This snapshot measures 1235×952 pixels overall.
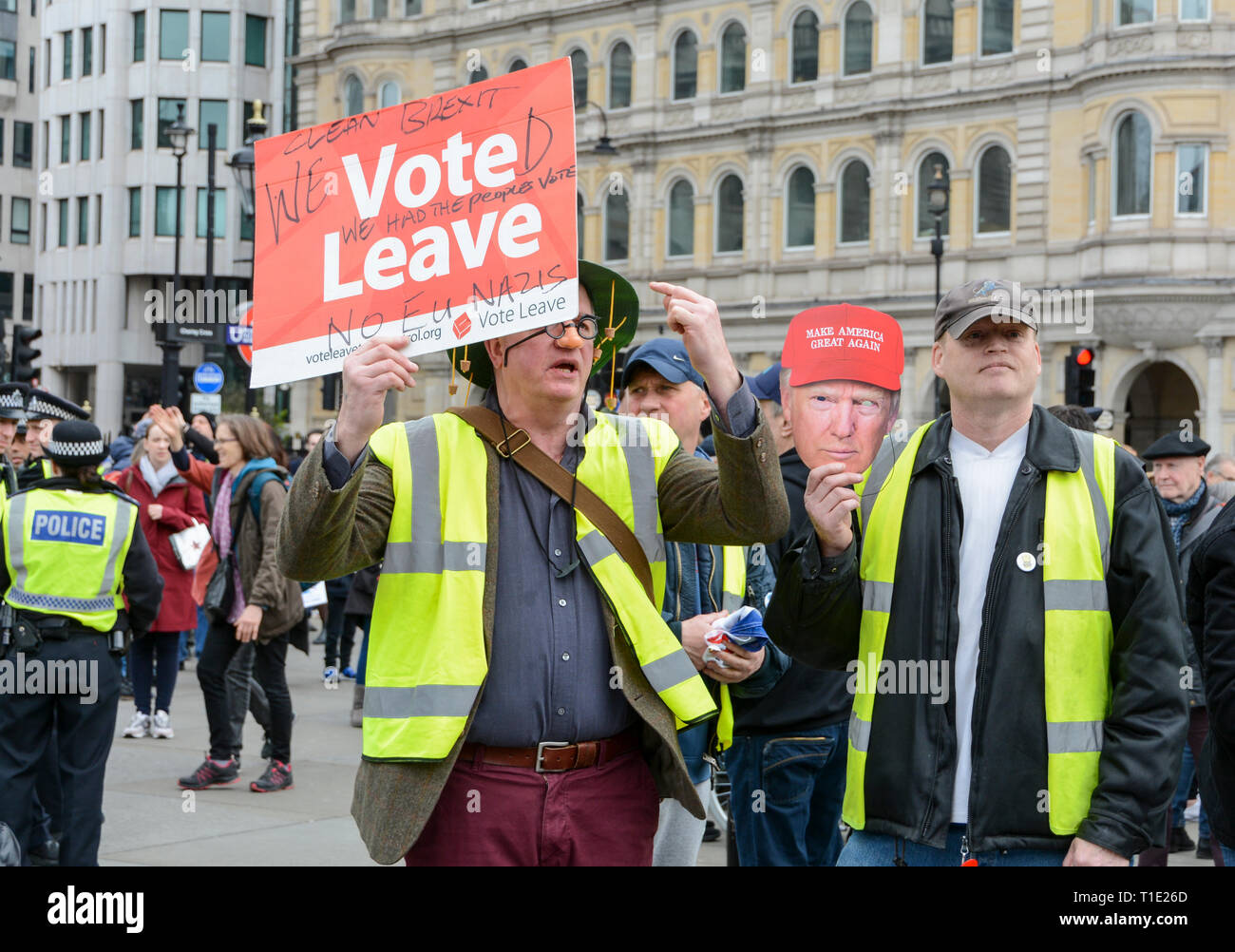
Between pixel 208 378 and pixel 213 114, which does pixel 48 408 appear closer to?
pixel 208 378

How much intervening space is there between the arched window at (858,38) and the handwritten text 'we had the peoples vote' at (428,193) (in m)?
36.9

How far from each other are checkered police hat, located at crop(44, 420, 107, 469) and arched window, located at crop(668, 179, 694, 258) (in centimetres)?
3592

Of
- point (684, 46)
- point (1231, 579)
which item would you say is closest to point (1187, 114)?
point (684, 46)

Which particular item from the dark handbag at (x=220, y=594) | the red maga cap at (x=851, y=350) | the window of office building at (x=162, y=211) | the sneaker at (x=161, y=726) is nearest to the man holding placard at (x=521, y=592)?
the red maga cap at (x=851, y=350)

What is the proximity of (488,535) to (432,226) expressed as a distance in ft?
2.41

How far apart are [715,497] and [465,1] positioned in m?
45.3

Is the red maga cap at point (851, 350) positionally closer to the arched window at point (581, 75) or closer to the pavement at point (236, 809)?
the pavement at point (236, 809)

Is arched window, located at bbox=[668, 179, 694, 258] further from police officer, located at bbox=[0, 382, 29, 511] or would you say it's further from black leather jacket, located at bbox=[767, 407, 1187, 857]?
black leather jacket, located at bbox=[767, 407, 1187, 857]

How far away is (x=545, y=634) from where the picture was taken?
348 cm

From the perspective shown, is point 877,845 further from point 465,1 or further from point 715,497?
point 465,1

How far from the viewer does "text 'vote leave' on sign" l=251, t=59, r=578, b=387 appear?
355 cm

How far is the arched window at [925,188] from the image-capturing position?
37.7 m

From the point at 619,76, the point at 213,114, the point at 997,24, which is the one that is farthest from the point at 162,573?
the point at 213,114

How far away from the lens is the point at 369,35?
4794cm
